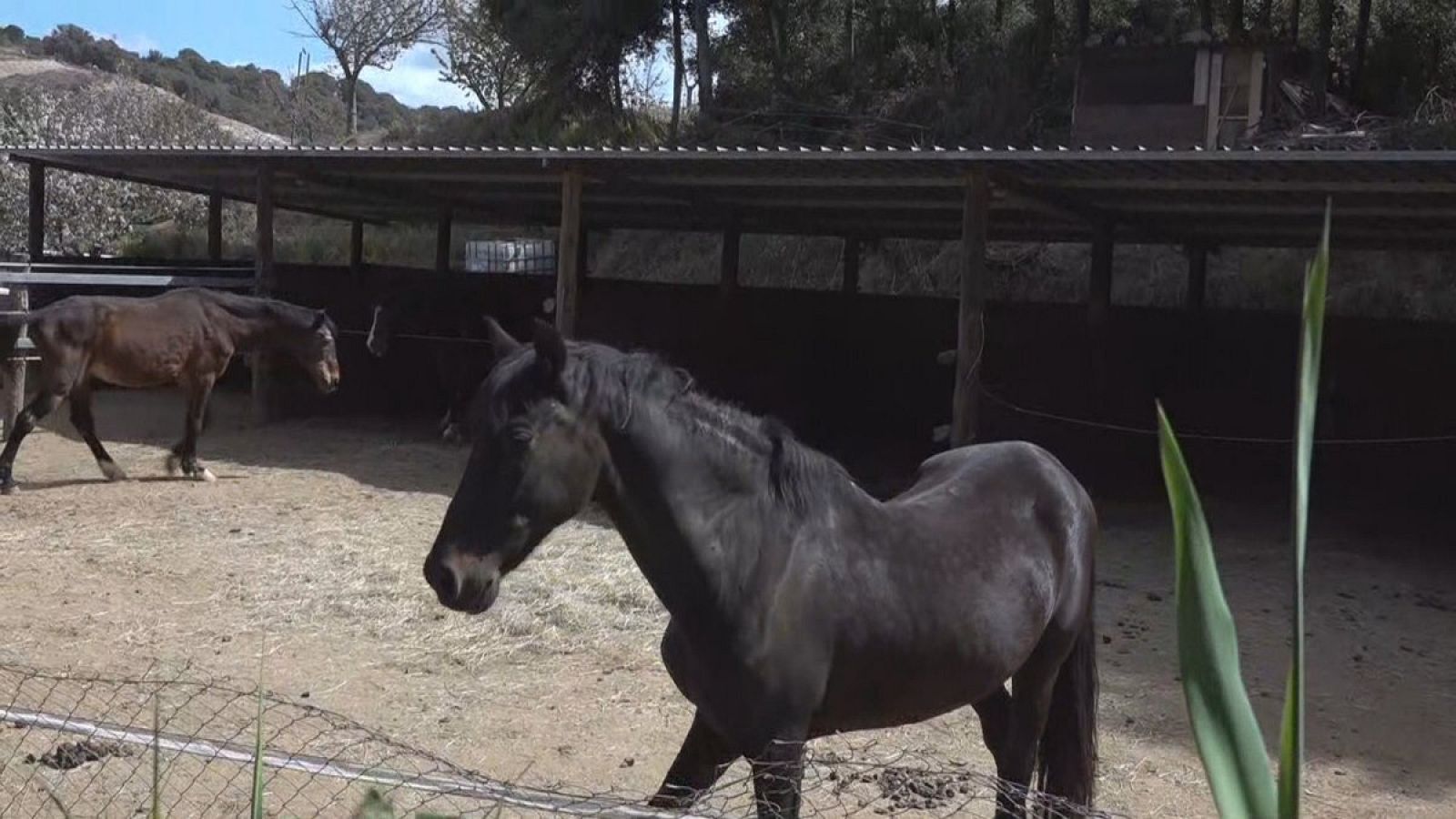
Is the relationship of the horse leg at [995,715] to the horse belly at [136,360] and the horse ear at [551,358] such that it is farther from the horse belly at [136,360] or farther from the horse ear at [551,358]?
the horse belly at [136,360]

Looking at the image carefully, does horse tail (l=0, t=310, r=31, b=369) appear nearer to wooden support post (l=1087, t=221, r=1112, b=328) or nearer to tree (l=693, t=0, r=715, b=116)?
wooden support post (l=1087, t=221, r=1112, b=328)

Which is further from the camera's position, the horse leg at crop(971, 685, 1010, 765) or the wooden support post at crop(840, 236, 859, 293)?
the wooden support post at crop(840, 236, 859, 293)

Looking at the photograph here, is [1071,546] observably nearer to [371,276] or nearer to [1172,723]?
[1172,723]

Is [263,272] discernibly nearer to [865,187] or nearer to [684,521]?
[865,187]

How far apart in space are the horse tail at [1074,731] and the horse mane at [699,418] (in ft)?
3.41

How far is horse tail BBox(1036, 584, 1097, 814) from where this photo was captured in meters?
3.61

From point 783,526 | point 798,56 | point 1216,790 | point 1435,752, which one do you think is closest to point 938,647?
point 783,526

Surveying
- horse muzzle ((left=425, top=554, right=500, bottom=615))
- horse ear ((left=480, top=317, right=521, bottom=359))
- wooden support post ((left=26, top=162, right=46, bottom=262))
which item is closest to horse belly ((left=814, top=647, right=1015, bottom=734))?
horse muzzle ((left=425, top=554, right=500, bottom=615))

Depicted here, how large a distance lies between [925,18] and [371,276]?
48.1ft

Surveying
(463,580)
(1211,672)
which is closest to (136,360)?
(463,580)

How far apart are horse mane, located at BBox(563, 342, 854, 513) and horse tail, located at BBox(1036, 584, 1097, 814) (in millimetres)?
1039

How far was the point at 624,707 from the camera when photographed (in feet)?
16.7

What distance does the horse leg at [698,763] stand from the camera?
295cm

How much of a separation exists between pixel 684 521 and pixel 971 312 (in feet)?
21.0
